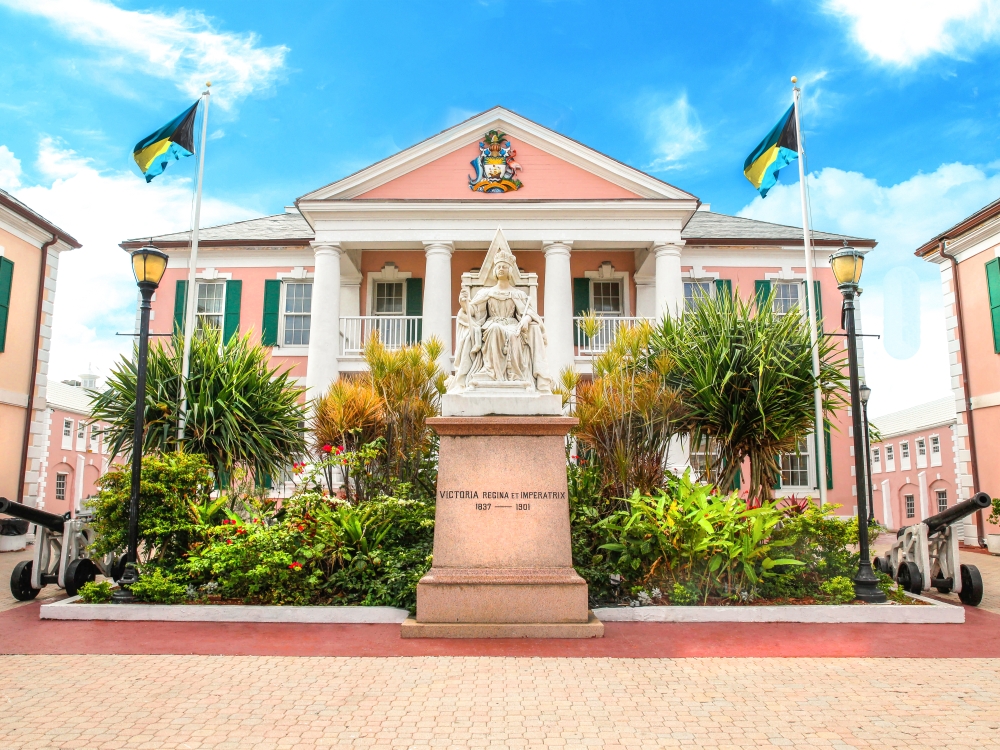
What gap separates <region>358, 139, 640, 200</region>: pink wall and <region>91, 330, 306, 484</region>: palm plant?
8.38m

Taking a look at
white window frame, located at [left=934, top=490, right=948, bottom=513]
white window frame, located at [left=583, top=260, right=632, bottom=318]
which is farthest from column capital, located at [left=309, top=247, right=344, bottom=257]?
white window frame, located at [left=934, top=490, right=948, bottom=513]

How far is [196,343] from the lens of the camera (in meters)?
11.1

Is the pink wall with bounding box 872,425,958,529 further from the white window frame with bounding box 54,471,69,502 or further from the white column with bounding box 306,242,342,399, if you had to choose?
the white window frame with bounding box 54,471,69,502

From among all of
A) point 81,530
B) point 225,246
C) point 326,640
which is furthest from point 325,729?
point 225,246

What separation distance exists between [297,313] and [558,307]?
7.46 m

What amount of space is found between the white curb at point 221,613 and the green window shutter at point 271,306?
13191mm

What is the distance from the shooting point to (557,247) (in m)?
17.6

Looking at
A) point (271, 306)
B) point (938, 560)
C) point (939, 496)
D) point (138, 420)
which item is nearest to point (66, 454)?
point (271, 306)

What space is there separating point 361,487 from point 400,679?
5553 millimetres

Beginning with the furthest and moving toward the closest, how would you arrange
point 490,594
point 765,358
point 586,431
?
point 765,358
point 586,431
point 490,594

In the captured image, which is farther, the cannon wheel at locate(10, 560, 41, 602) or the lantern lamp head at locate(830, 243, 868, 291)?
the lantern lamp head at locate(830, 243, 868, 291)

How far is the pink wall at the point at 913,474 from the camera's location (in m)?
29.6

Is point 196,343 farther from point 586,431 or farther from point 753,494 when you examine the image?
point 753,494

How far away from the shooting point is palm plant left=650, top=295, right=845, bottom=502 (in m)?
10.4
